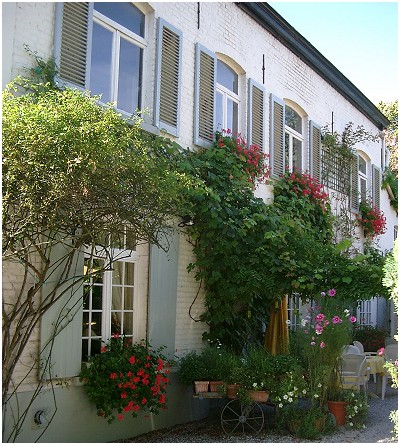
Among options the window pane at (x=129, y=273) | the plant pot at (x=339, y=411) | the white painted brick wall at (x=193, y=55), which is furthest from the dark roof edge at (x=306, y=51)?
the plant pot at (x=339, y=411)

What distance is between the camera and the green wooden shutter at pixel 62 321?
665 cm

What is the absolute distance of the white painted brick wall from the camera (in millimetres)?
6840

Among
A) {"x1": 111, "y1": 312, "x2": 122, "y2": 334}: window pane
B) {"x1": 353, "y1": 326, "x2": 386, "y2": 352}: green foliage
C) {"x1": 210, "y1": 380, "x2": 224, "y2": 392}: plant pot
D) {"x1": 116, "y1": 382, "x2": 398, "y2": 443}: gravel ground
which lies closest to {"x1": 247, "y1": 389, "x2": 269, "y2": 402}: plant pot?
{"x1": 210, "y1": 380, "x2": 224, "y2": 392}: plant pot

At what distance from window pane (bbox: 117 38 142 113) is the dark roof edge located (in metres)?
2.88

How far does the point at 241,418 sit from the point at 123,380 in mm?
1696

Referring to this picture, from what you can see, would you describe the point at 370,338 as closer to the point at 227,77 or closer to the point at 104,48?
the point at 227,77

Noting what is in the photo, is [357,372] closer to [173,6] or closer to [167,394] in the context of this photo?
[167,394]

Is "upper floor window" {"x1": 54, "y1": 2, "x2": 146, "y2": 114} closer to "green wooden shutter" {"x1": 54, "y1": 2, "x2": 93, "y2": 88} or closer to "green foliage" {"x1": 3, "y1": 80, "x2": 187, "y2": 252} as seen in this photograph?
"green wooden shutter" {"x1": 54, "y1": 2, "x2": 93, "y2": 88}

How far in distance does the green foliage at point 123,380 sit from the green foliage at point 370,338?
8.29 metres

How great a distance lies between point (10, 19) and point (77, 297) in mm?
2927

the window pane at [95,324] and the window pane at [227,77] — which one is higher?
the window pane at [227,77]

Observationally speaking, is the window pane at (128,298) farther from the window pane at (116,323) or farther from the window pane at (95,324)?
the window pane at (95,324)

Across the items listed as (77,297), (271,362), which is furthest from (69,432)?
(271,362)

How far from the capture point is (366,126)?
17.3m
